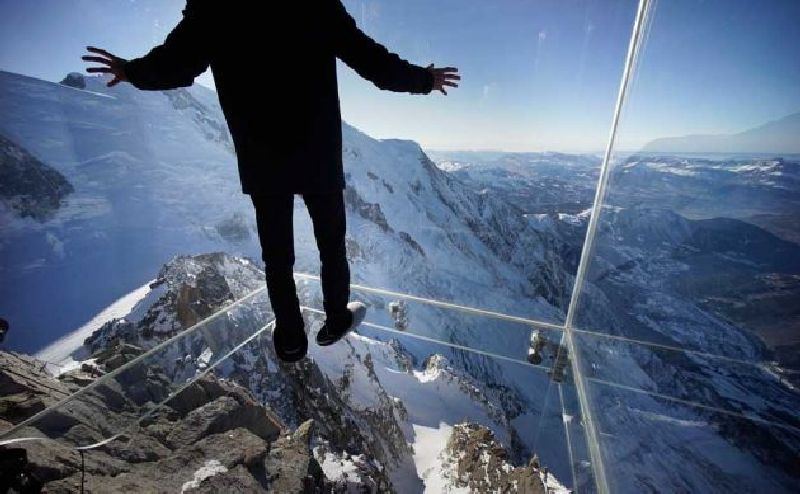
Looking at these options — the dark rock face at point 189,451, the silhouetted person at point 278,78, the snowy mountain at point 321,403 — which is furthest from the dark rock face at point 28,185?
the silhouetted person at point 278,78

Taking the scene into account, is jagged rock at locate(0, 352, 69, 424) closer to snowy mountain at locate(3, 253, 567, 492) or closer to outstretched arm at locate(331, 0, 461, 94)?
snowy mountain at locate(3, 253, 567, 492)

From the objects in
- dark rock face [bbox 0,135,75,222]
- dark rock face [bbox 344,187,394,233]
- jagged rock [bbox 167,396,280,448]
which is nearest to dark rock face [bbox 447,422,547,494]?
jagged rock [bbox 167,396,280,448]

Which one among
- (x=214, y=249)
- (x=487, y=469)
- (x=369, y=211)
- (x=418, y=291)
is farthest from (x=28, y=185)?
(x=487, y=469)

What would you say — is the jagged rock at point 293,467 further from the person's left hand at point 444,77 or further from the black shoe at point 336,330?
the person's left hand at point 444,77

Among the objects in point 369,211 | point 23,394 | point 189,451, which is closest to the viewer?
point 189,451

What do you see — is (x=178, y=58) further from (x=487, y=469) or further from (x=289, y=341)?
(x=487, y=469)

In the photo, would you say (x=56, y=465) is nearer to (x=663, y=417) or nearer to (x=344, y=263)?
(x=344, y=263)
